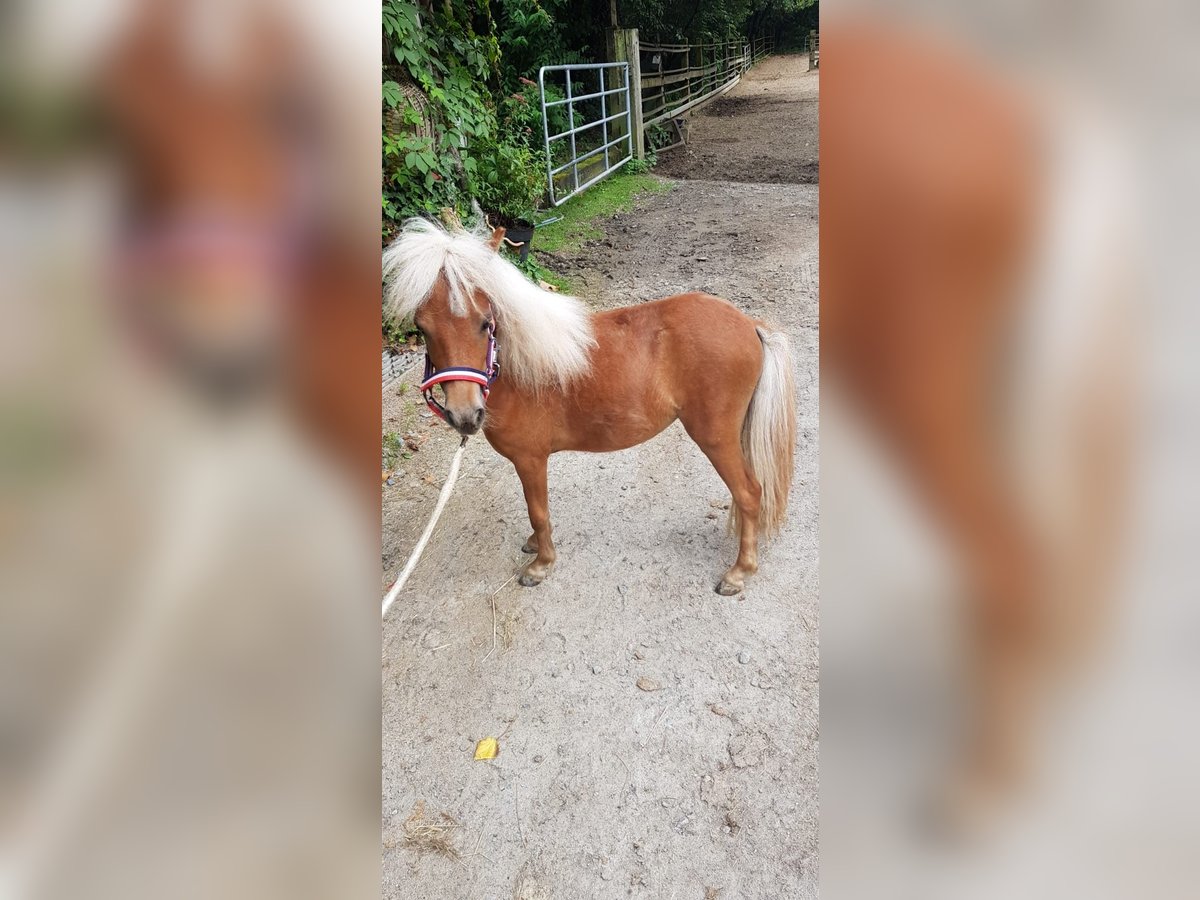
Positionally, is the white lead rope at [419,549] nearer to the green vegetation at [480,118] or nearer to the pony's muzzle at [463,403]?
the pony's muzzle at [463,403]

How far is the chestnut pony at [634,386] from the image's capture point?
63.5 inches

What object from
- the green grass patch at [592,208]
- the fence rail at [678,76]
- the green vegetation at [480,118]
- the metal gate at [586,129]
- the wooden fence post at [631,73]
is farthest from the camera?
the fence rail at [678,76]

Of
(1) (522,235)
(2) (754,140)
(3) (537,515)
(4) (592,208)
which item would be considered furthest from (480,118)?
(2) (754,140)

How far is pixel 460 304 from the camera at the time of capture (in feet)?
4.63
